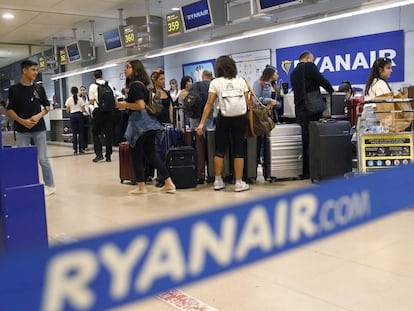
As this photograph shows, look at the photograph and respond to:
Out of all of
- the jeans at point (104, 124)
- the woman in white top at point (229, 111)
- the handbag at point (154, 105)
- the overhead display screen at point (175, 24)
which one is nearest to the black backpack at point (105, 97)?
the jeans at point (104, 124)

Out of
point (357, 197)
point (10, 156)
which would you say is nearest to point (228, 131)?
point (10, 156)

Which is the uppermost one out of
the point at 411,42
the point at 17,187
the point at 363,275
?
the point at 411,42

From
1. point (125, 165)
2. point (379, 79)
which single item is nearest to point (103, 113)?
point (125, 165)

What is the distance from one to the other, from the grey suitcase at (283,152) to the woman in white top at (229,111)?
0.52 metres

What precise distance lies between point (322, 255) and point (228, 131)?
2142 millimetres

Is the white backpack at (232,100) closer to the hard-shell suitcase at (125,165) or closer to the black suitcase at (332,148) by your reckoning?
the black suitcase at (332,148)

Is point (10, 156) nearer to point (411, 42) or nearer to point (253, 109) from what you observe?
point (253, 109)

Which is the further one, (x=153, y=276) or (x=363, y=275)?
(x=363, y=275)

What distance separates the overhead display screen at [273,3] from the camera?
5580mm

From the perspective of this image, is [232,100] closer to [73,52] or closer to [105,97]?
[105,97]

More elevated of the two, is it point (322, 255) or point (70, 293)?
A: point (70, 293)

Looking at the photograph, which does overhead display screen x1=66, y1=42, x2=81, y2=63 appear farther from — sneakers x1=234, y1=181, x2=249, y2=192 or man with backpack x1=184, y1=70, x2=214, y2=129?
sneakers x1=234, y1=181, x2=249, y2=192

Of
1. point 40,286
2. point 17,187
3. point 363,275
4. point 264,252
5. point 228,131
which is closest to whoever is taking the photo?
point 40,286

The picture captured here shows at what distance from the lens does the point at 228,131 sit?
4.58m
